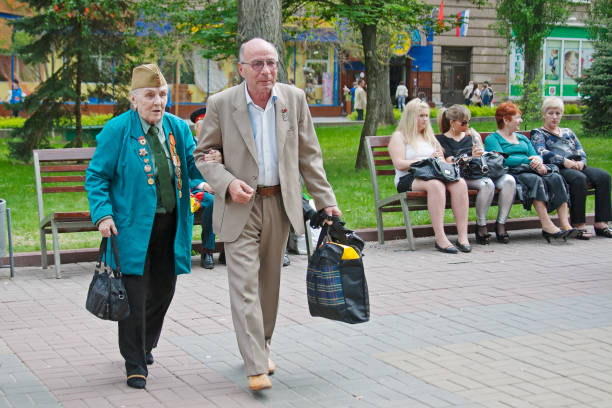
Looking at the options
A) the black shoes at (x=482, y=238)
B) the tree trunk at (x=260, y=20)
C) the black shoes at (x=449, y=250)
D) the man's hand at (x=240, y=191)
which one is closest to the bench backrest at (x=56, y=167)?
the tree trunk at (x=260, y=20)

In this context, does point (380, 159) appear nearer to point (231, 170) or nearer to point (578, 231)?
point (578, 231)

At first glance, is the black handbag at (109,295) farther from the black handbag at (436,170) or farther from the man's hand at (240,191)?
the black handbag at (436,170)

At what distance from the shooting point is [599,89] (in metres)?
23.9

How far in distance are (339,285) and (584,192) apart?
6233 millimetres

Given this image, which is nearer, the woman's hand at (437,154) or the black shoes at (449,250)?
the black shoes at (449,250)

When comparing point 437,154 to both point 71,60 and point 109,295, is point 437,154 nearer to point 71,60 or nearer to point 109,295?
point 109,295

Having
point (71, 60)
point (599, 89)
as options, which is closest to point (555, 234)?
point (71, 60)

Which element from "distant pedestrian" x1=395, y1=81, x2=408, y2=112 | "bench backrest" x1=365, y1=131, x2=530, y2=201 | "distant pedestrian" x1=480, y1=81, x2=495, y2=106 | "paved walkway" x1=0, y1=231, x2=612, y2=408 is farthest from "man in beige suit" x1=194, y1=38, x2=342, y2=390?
"distant pedestrian" x1=395, y1=81, x2=408, y2=112

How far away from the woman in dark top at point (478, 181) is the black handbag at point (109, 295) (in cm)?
573

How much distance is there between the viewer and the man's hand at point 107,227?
4930 mm

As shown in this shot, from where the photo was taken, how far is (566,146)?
34.8ft

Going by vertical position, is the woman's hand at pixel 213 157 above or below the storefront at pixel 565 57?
below

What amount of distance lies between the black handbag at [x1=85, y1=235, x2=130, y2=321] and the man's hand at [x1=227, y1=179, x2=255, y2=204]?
2.38ft

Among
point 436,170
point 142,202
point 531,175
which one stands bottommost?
point 531,175
